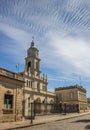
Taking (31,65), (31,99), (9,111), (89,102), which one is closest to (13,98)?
(9,111)

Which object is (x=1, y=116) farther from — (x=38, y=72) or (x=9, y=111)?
(x=38, y=72)

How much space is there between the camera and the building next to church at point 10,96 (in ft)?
75.9

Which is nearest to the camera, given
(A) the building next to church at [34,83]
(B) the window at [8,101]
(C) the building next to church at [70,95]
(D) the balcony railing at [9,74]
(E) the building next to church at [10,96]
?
(E) the building next to church at [10,96]

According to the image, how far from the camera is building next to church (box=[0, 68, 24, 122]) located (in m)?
23.1

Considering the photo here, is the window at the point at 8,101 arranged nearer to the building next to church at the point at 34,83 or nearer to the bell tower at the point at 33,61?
the building next to church at the point at 34,83

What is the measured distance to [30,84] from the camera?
46.9 metres

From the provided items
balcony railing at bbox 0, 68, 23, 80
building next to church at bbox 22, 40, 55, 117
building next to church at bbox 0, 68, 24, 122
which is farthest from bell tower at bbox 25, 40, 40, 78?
building next to church at bbox 0, 68, 24, 122

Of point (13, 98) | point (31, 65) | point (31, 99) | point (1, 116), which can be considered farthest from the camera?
point (31, 65)

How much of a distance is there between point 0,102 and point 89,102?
76510mm

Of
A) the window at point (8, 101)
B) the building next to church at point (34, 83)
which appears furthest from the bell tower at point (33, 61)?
the window at point (8, 101)

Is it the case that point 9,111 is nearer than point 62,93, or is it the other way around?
point 9,111

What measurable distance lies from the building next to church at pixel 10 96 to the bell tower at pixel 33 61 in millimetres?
23237

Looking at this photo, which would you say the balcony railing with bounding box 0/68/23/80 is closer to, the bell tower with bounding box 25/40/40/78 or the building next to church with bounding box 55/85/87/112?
the bell tower with bounding box 25/40/40/78

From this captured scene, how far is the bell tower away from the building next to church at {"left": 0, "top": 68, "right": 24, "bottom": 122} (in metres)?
23.2
